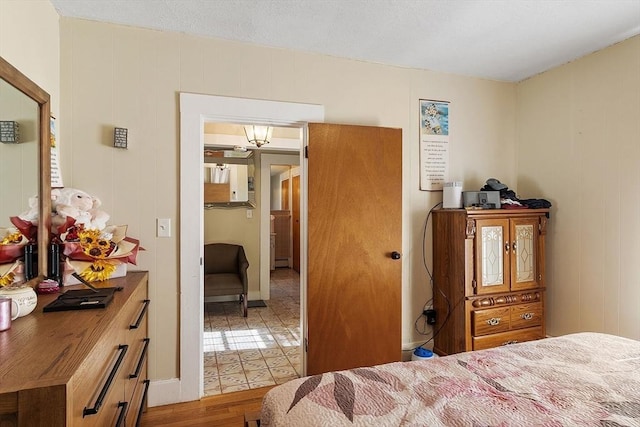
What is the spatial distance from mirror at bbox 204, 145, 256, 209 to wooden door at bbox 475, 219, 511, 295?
3170 mm

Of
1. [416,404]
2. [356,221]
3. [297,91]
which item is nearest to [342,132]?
[297,91]

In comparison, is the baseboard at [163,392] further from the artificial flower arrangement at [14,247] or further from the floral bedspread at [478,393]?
the floral bedspread at [478,393]

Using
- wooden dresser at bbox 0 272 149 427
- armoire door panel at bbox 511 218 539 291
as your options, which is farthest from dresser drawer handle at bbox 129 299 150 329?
armoire door panel at bbox 511 218 539 291

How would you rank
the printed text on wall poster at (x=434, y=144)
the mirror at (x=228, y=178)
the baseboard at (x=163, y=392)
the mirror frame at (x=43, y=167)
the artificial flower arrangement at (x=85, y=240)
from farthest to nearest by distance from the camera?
1. the mirror at (x=228, y=178)
2. the printed text on wall poster at (x=434, y=144)
3. the baseboard at (x=163, y=392)
4. the artificial flower arrangement at (x=85, y=240)
5. the mirror frame at (x=43, y=167)

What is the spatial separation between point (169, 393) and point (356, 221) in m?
1.74

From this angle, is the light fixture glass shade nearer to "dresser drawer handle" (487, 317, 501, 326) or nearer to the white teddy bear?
the white teddy bear

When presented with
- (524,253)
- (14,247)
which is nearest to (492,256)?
(524,253)

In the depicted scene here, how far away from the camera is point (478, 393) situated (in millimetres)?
1162

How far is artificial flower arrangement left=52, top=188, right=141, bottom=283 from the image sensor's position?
171 centimetres

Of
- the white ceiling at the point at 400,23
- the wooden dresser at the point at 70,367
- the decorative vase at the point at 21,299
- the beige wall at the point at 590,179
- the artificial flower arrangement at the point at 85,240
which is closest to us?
the wooden dresser at the point at 70,367

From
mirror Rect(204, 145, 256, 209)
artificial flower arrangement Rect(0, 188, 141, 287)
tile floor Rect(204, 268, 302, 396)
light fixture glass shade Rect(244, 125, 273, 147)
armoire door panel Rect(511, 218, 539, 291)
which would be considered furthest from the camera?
mirror Rect(204, 145, 256, 209)

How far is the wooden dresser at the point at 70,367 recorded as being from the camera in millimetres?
776

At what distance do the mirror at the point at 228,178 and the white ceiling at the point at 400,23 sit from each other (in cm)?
261

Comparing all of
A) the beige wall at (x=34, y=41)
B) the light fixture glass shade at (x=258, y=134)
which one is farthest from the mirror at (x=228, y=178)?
the beige wall at (x=34, y=41)
